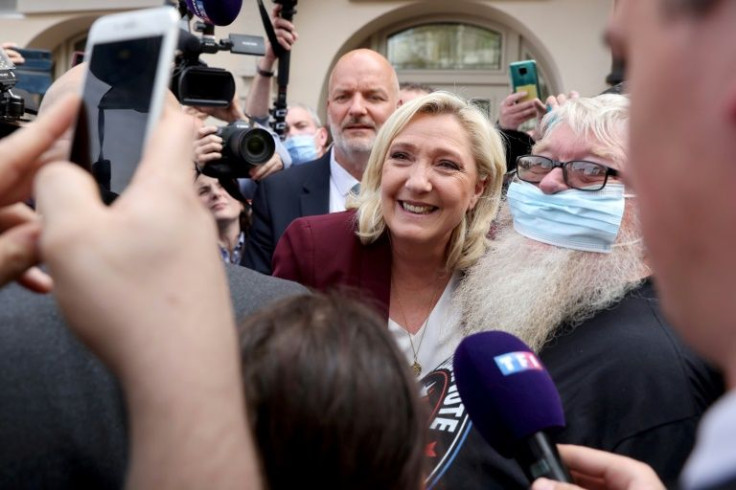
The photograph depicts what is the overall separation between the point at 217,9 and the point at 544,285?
1428 mm

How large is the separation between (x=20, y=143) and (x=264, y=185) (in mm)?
2679

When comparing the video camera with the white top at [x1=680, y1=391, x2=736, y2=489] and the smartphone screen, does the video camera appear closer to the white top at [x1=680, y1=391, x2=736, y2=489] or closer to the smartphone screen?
the smartphone screen

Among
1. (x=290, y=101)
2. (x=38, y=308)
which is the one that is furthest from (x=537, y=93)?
(x=290, y=101)

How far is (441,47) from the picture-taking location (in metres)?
8.80

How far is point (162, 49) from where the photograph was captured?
33.8 inches

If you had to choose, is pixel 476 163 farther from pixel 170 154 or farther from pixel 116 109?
pixel 170 154

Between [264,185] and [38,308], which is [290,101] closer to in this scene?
[264,185]

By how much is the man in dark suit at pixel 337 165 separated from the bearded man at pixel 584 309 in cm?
99

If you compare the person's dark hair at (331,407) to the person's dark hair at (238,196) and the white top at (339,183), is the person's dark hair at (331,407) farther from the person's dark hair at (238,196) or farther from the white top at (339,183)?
the white top at (339,183)

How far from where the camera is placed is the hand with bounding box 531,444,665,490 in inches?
48.8

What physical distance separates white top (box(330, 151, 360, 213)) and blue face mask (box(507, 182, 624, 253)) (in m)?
1.41

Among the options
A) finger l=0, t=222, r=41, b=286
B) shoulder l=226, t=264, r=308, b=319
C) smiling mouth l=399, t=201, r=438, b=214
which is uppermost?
Result: finger l=0, t=222, r=41, b=286

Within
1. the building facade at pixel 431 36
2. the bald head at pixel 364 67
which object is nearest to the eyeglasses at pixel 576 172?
the bald head at pixel 364 67

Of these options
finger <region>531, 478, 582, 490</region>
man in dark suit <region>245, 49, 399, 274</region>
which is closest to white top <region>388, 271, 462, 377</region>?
man in dark suit <region>245, 49, 399, 274</region>
